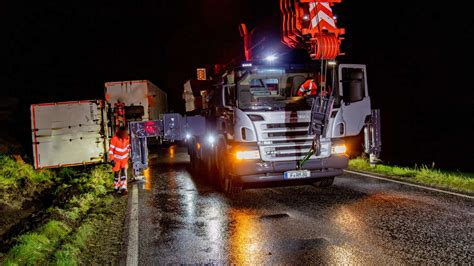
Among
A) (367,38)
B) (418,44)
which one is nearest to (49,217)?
(418,44)

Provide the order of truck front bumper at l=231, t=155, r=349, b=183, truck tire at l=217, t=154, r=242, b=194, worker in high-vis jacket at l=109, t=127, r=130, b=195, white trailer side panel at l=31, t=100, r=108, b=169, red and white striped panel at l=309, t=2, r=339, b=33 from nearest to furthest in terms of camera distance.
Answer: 1. red and white striped panel at l=309, t=2, r=339, b=33
2. truck front bumper at l=231, t=155, r=349, b=183
3. truck tire at l=217, t=154, r=242, b=194
4. worker in high-vis jacket at l=109, t=127, r=130, b=195
5. white trailer side panel at l=31, t=100, r=108, b=169

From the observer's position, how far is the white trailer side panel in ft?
46.5

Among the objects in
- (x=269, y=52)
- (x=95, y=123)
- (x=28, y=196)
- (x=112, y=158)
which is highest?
(x=269, y=52)

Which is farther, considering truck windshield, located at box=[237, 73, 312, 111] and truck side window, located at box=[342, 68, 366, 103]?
truck side window, located at box=[342, 68, 366, 103]

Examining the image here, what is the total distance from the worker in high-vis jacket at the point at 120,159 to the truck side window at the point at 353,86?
16.9 ft

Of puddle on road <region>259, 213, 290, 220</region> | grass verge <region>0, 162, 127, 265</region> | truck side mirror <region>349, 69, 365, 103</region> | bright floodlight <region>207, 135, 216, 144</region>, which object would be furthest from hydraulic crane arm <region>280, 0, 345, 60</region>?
grass verge <region>0, 162, 127, 265</region>

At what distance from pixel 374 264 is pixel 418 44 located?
31.1 m

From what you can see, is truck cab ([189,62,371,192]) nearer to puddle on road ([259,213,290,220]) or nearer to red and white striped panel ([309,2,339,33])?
red and white striped panel ([309,2,339,33])

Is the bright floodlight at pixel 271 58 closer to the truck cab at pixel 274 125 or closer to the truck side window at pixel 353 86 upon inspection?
the truck cab at pixel 274 125

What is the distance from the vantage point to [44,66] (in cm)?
3906

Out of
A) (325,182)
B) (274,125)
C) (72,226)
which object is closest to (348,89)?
(274,125)

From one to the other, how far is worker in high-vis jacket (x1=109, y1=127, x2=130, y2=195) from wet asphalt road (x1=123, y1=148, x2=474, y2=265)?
0.55m

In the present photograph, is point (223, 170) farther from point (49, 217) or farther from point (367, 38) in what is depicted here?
point (367, 38)

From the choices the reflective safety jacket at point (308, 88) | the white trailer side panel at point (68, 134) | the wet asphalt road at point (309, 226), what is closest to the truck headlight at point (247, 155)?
the wet asphalt road at point (309, 226)
